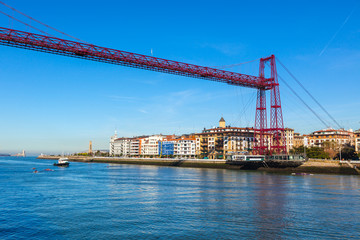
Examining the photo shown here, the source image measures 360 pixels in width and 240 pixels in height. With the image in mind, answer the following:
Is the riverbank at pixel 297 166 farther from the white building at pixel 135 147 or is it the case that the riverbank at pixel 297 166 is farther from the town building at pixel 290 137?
the white building at pixel 135 147

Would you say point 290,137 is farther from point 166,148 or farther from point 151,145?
point 151,145

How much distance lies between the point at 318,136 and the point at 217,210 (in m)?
108

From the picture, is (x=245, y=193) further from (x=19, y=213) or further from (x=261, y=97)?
(x=261, y=97)

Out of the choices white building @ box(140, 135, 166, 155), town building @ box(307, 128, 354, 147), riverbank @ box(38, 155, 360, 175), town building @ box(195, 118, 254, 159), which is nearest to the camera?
riverbank @ box(38, 155, 360, 175)

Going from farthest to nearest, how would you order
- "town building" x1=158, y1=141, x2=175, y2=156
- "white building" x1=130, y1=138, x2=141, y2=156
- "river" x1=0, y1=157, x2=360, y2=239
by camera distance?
"white building" x1=130, y1=138, x2=141, y2=156 → "town building" x1=158, y1=141, x2=175, y2=156 → "river" x1=0, y1=157, x2=360, y2=239

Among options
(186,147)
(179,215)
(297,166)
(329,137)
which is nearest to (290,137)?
(329,137)

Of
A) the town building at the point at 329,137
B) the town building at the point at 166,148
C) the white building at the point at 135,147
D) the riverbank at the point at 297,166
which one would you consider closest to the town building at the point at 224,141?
the town building at the point at 166,148

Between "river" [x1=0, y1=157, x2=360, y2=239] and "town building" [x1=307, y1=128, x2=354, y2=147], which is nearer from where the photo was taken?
"river" [x1=0, y1=157, x2=360, y2=239]

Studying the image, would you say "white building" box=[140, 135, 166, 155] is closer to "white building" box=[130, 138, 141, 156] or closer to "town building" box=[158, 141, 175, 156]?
"white building" box=[130, 138, 141, 156]

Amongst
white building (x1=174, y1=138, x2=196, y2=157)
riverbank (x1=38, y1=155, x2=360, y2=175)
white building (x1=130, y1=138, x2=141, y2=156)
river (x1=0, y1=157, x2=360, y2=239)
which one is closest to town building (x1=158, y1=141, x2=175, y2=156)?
white building (x1=174, y1=138, x2=196, y2=157)

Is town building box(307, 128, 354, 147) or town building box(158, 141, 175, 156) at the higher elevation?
town building box(307, 128, 354, 147)

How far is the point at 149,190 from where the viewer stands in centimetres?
3503

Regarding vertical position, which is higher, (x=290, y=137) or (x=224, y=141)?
(x=290, y=137)

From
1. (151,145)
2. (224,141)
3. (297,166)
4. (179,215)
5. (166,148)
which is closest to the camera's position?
(179,215)
